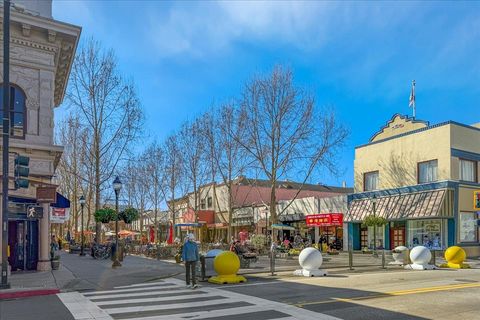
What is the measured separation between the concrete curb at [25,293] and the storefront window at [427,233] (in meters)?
25.4

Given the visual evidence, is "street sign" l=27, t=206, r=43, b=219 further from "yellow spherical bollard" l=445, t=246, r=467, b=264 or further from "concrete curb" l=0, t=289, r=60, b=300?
"yellow spherical bollard" l=445, t=246, r=467, b=264

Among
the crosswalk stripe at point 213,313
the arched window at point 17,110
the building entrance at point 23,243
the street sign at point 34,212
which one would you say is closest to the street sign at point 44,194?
the street sign at point 34,212

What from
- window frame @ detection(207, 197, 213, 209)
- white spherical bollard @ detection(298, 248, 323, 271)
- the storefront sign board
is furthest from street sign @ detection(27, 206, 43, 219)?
window frame @ detection(207, 197, 213, 209)

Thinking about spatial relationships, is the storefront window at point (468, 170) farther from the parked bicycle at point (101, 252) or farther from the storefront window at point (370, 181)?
the parked bicycle at point (101, 252)

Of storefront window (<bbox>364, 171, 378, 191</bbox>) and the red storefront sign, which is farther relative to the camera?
the red storefront sign

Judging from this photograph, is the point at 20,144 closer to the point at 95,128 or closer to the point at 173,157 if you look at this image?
the point at 95,128

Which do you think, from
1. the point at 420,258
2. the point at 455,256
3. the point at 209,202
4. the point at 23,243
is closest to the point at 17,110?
the point at 23,243

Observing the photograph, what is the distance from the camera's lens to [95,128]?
3278 cm

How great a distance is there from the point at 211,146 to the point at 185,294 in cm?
2758

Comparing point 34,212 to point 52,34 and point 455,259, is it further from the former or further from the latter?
point 455,259

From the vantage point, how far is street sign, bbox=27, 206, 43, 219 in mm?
19469

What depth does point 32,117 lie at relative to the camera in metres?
20.0

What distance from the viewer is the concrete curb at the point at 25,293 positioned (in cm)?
1318

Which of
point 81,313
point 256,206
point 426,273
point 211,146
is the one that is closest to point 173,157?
point 211,146
